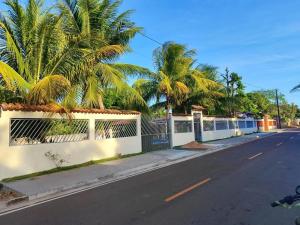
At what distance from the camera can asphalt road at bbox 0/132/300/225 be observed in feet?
19.6

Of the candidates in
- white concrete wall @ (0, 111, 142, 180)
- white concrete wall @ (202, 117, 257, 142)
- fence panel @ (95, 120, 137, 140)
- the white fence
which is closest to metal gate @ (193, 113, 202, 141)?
white concrete wall @ (202, 117, 257, 142)

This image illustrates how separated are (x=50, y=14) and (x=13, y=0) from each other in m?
1.55

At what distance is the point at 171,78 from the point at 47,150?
1364 centimetres

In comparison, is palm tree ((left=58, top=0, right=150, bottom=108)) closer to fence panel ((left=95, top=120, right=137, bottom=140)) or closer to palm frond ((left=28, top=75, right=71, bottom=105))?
fence panel ((left=95, top=120, right=137, bottom=140))

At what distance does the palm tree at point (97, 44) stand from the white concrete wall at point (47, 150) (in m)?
1.69

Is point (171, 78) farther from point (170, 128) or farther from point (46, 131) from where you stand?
point (46, 131)

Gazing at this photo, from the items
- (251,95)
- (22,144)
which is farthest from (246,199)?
(251,95)

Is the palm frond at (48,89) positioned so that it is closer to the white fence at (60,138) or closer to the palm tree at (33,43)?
the palm tree at (33,43)

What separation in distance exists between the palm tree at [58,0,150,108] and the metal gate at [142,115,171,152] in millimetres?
1579

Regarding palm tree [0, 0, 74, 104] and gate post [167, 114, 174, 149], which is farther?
gate post [167, 114, 174, 149]

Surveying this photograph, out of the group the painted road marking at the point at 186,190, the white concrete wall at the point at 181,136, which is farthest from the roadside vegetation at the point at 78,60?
the painted road marking at the point at 186,190

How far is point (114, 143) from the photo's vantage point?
1644 centimetres

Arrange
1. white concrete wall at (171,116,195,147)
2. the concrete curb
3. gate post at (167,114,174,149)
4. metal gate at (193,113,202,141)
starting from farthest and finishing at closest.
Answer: metal gate at (193,113,202,141) < white concrete wall at (171,116,195,147) < gate post at (167,114,174,149) < the concrete curb

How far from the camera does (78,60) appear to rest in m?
14.1
